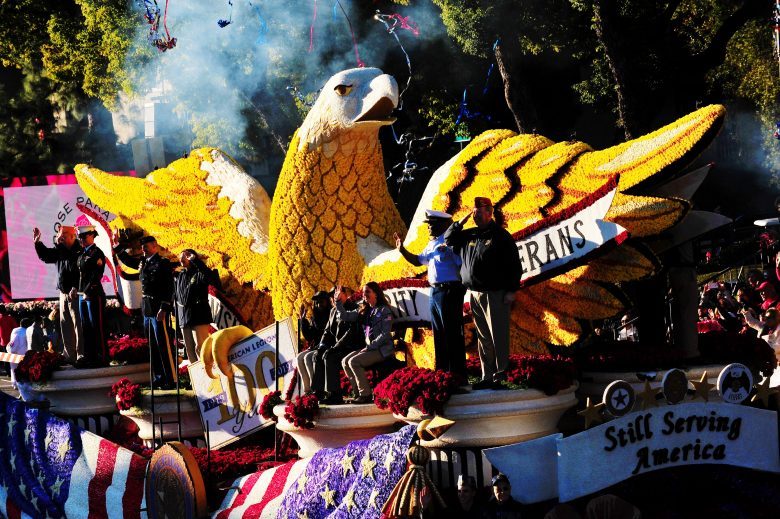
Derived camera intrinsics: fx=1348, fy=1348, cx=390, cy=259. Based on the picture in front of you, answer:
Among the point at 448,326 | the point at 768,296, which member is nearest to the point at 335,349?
the point at 448,326

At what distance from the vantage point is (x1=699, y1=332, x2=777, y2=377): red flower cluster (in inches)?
424

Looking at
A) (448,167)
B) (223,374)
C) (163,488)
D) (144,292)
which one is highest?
(448,167)

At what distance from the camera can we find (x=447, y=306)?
9.61 metres

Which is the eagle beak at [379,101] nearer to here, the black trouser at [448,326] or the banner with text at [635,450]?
the black trouser at [448,326]

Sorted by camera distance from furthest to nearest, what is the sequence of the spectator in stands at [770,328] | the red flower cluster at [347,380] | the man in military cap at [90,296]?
1. the man in military cap at [90,296]
2. the spectator in stands at [770,328]
3. the red flower cluster at [347,380]

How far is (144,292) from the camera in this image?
1269cm

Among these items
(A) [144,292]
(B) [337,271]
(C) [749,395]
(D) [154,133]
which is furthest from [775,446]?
(D) [154,133]

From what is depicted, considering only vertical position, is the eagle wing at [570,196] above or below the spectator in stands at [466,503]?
above

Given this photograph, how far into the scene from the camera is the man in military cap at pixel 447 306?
956 cm

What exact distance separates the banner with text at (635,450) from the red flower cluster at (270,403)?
2.86 m

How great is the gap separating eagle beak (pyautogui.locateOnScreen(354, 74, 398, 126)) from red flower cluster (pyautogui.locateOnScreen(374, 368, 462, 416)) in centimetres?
332

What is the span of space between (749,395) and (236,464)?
4.31 m

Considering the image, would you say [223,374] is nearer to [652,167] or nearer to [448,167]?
[448,167]

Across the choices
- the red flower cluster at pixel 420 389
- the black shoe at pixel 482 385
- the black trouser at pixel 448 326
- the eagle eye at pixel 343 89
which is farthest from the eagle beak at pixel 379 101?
the black shoe at pixel 482 385
